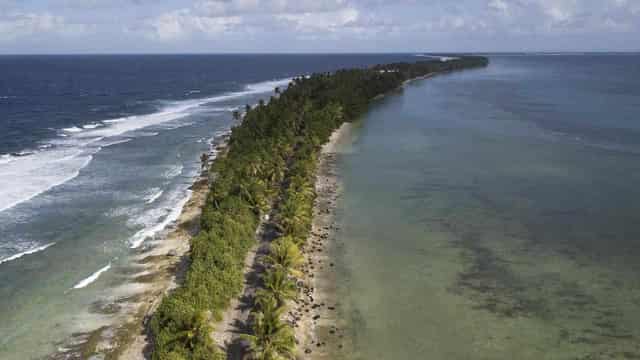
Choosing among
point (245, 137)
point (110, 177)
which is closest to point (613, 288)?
point (245, 137)

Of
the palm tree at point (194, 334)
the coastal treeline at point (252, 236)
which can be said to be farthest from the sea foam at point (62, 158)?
the palm tree at point (194, 334)

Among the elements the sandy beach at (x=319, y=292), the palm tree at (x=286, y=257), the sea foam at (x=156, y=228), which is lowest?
the sandy beach at (x=319, y=292)

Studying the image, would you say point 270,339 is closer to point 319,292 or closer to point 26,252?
point 319,292

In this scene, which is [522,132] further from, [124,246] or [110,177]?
[124,246]

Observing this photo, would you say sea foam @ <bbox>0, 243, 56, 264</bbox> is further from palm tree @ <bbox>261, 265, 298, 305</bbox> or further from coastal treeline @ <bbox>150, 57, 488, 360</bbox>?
palm tree @ <bbox>261, 265, 298, 305</bbox>

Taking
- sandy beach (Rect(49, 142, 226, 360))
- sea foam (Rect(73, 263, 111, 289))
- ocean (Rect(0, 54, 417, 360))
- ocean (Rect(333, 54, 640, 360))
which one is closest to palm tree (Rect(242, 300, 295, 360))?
ocean (Rect(333, 54, 640, 360))

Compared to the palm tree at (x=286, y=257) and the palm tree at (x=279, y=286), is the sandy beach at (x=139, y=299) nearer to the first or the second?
the palm tree at (x=286, y=257)
